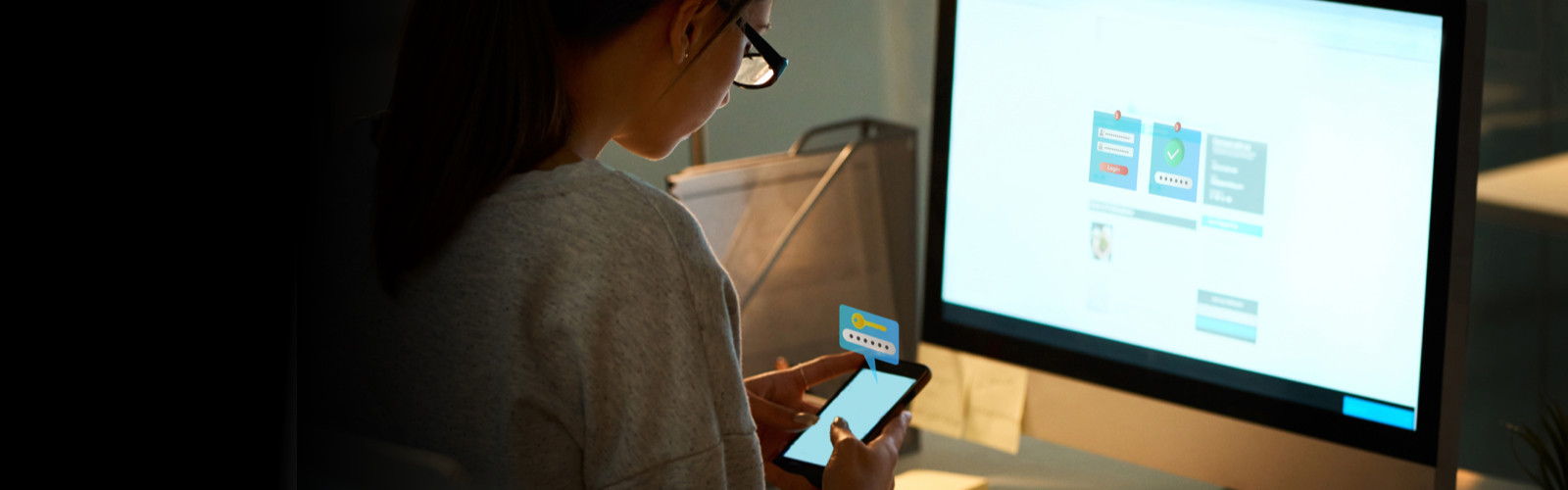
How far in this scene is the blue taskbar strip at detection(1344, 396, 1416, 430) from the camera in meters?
0.70

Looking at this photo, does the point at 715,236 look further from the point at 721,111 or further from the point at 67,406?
the point at 67,406

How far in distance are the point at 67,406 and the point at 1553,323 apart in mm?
1161

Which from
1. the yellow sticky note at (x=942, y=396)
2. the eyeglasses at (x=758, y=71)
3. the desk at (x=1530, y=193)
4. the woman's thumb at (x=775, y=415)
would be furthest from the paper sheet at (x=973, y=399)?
the desk at (x=1530, y=193)

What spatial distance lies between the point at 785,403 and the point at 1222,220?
0.34m

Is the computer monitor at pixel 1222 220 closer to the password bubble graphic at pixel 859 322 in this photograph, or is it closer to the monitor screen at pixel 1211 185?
the monitor screen at pixel 1211 185

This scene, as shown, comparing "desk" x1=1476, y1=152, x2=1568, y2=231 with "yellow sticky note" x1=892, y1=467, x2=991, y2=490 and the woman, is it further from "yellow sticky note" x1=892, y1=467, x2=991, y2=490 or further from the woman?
the woman

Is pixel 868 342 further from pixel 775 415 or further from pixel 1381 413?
pixel 1381 413

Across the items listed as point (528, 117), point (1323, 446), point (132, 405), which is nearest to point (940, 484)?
point (1323, 446)

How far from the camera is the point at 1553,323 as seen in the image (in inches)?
40.0

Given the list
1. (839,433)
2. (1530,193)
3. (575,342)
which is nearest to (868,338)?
(839,433)

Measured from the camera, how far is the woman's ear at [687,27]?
0.57 m

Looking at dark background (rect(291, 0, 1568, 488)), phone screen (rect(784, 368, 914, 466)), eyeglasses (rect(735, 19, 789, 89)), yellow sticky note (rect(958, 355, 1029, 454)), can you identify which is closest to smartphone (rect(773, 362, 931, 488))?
phone screen (rect(784, 368, 914, 466))

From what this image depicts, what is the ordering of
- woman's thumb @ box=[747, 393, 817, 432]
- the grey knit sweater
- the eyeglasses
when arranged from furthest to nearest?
woman's thumb @ box=[747, 393, 817, 432], the eyeglasses, the grey knit sweater

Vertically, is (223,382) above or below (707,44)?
below
